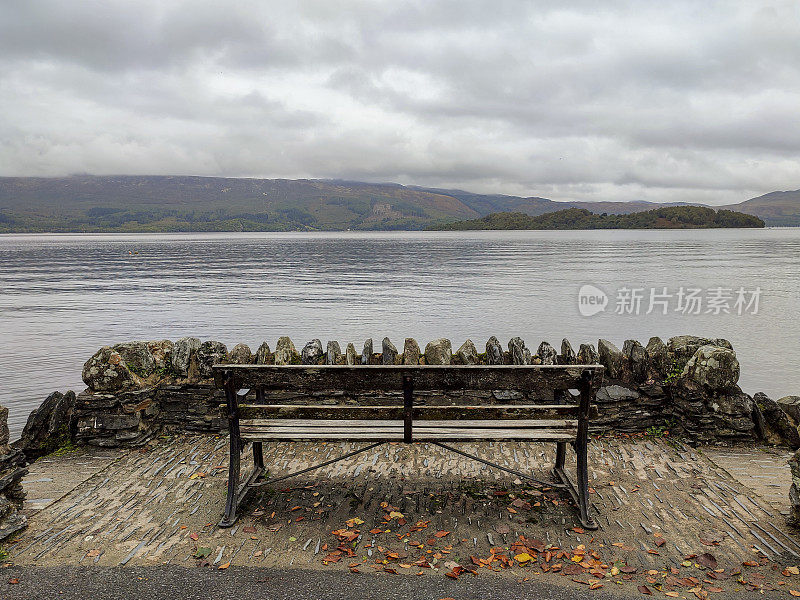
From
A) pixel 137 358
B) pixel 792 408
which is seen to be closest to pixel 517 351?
pixel 792 408

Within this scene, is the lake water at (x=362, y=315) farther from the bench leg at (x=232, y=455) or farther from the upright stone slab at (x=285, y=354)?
the bench leg at (x=232, y=455)

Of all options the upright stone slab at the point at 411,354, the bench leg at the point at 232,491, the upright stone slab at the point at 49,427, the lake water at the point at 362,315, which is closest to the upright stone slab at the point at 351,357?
the upright stone slab at the point at 411,354

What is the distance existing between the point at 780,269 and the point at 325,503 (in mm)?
56007

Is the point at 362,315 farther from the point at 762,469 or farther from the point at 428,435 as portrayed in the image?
the point at 428,435

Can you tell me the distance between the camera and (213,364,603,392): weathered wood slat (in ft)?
16.0

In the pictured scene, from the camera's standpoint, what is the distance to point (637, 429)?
7289 mm

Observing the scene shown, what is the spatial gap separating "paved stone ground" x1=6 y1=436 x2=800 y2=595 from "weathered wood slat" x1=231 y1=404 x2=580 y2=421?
0.91m

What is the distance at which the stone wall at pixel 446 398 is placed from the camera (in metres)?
6.89

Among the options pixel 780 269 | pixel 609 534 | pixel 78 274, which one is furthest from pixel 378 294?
pixel 780 269

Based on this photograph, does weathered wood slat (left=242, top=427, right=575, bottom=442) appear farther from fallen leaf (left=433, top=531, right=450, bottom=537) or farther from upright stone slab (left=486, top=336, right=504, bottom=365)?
upright stone slab (left=486, top=336, right=504, bottom=365)

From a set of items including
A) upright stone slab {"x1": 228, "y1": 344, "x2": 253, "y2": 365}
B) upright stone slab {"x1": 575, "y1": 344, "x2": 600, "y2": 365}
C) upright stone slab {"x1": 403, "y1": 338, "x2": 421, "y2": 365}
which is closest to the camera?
upright stone slab {"x1": 228, "y1": 344, "x2": 253, "y2": 365}

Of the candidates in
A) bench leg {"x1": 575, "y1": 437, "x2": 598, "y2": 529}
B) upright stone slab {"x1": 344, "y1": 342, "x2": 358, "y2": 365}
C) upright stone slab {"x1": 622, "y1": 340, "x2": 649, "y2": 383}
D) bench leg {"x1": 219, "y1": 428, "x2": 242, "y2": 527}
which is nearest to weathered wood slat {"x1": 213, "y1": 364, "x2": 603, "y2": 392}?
bench leg {"x1": 575, "y1": 437, "x2": 598, "y2": 529}

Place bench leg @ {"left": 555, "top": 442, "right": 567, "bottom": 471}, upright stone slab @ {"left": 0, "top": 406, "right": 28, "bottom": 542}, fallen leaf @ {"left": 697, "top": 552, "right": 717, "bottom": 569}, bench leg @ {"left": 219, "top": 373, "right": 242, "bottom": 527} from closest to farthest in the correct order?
fallen leaf @ {"left": 697, "top": 552, "right": 717, "bottom": 569} < upright stone slab @ {"left": 0, "top": 406, "right": 28, "bottom": 542} < bench leg @ {"left": 219, "top": 373, "right": 242, "bottom": 527} < bench leg @ {"left": 555, "top": 442, "right": 567, "bottom": 471}

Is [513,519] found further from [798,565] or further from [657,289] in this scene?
[657,289]
